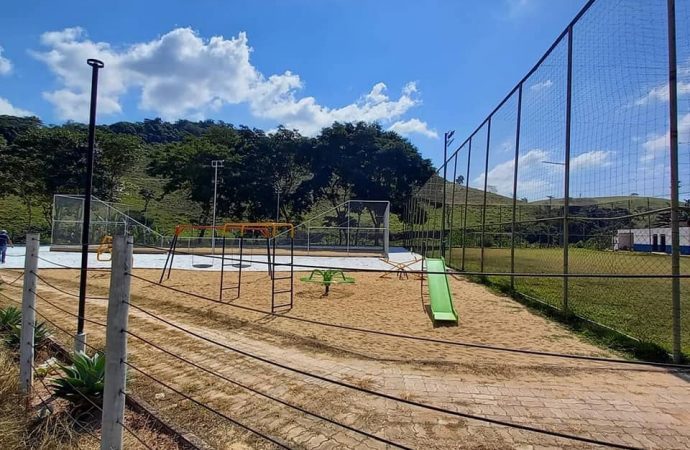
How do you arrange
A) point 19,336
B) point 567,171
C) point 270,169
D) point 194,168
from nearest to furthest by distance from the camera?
point 19,336 → point 567,171 → point 194,168 → point 270,169

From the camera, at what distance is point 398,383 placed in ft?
13.1

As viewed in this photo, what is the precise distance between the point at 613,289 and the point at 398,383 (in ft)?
28.7

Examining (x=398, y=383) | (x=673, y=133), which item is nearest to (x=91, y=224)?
(x=398, y=383)

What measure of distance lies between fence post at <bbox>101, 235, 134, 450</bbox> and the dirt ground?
0.59 m

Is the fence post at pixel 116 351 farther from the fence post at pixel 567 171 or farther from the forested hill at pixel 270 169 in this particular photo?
the forested hill at pixel 270 169

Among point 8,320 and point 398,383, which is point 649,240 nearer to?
point 398,383

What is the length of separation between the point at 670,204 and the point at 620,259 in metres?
2.52

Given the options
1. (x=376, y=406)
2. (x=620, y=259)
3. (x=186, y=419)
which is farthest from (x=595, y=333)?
(x=186, y=419)

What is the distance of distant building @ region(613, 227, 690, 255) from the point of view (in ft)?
18.7

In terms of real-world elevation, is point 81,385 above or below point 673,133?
below

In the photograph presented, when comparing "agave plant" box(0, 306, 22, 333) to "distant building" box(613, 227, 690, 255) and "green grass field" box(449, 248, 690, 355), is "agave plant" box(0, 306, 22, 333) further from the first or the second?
"distant building" box(613, 227, 690, 255)

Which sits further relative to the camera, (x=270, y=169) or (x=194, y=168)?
(x=270, y=169)

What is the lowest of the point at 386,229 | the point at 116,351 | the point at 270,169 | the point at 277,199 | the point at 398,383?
the point at 398,383

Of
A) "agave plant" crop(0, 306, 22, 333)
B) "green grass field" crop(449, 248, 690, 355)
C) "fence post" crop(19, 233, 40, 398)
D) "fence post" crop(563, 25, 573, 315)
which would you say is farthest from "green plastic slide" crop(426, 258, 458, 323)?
"agave plant" crop(0, 306, 22, 333)
